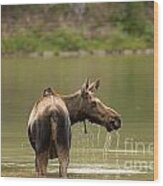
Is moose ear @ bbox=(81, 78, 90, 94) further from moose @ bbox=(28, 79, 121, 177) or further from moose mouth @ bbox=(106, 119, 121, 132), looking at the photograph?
moose mouth @ bbox=(106, 119, 121, 132)

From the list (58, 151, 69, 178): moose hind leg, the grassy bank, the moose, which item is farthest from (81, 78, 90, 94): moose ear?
(58, 151, 69, 178): moose hind leg

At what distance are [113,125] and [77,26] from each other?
1.20 feet

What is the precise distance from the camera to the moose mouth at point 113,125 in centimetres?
234

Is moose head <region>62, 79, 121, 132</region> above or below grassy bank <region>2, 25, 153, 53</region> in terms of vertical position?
below

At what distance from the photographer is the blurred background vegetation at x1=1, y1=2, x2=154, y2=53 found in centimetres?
233

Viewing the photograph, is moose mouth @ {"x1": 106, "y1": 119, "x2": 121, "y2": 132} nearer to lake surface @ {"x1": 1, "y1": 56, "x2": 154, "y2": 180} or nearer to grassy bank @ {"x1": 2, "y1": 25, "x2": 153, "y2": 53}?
lake surface @ {"x1": 1, "y1": 56, "x2": 154, "y2": 180}

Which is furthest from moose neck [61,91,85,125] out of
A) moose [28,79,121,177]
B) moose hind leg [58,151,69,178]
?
moose hind leg [58,151,69,178]

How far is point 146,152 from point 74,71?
1.23ft

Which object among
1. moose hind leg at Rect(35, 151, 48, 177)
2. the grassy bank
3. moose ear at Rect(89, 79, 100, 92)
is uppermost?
the grassy bank

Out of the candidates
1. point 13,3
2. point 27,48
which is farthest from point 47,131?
point 13,3

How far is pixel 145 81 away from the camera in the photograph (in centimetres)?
230

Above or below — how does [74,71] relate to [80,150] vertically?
above

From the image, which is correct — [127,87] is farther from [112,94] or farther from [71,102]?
[71,102]

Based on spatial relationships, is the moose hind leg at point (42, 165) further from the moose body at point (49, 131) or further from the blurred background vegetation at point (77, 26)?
the blurred background vegetation at point (77, 26)
